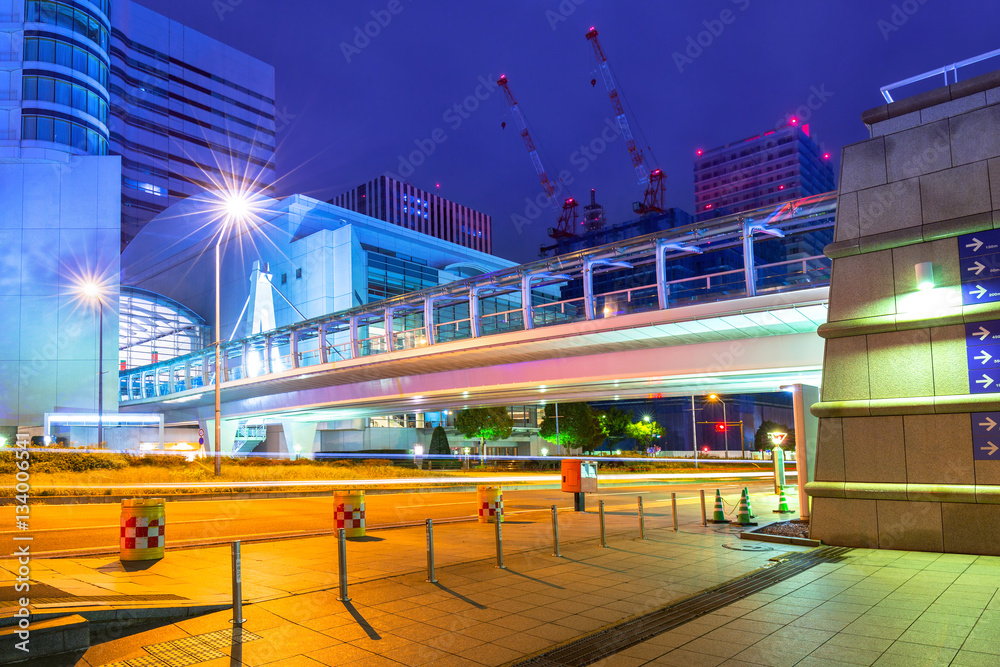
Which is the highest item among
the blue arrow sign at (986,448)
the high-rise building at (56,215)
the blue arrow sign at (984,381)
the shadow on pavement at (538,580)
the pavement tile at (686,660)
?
the high-rise building at (56,215)

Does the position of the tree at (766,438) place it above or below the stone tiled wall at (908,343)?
below

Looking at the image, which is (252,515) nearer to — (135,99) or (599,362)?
(599,362)

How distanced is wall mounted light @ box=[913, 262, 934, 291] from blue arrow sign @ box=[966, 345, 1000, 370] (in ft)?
3.89

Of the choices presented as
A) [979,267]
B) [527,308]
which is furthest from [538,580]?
[527,308]

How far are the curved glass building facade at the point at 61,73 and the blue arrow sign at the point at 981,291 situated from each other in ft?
200

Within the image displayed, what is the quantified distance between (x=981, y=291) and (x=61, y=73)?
63457 millimetres

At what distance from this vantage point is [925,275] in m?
11.4

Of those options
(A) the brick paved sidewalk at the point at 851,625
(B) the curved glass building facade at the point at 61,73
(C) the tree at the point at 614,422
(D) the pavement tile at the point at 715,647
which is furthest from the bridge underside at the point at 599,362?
(B) the curved glass building facade at the point at 61,73

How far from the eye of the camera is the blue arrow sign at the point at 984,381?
10.7 metres

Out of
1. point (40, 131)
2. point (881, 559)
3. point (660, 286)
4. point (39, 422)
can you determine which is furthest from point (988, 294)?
point (40, 131)

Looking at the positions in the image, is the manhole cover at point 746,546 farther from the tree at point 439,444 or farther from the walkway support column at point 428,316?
the tree at point 439,444

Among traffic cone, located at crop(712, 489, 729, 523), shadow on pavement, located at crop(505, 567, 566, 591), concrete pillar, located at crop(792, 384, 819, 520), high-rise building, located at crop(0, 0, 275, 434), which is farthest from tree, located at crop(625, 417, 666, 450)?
shadow on pavement, located at crop(505, 567, 566, 591)

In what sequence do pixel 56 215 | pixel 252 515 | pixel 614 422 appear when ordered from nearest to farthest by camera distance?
pixel 252 515, pixel 56 215, pixel 614 422

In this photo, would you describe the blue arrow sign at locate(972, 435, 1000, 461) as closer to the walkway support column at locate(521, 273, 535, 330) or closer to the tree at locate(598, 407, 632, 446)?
the walkway support column at locate(521, 273, 535, 330)
